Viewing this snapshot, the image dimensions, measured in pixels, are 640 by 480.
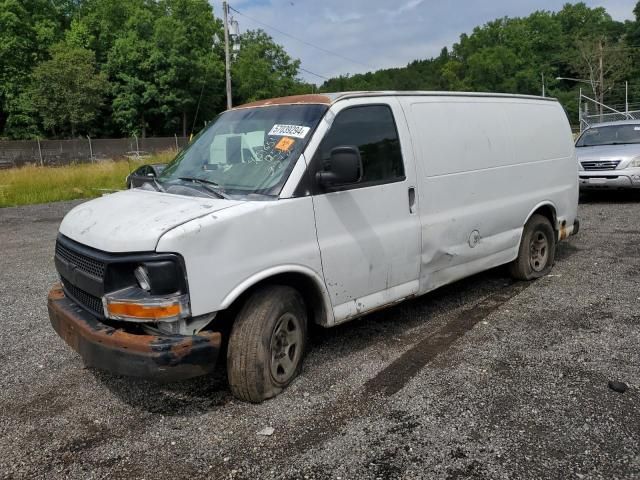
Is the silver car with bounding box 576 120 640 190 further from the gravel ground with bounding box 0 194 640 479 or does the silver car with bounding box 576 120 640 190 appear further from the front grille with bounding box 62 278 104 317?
the front grille with bounding box 62 278 104 317

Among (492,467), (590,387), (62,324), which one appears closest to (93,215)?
(62,324)

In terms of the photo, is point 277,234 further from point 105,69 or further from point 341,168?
point 105,69

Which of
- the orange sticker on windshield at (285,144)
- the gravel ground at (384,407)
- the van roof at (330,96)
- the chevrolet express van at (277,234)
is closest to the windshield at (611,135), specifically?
the gravel ground at (384,407)

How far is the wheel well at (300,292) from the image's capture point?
11.7 ft

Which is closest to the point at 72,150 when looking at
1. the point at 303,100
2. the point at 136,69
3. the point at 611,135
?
the point at 136,69

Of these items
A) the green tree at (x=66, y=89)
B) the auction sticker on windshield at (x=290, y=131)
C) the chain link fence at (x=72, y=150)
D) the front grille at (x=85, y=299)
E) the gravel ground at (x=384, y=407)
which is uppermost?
the green tree at (x=66, y=89)

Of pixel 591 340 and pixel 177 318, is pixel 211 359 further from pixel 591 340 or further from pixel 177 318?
pixel 591 340

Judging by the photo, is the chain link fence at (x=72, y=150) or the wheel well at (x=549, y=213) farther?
the chain link fence at (x=72, y=150)

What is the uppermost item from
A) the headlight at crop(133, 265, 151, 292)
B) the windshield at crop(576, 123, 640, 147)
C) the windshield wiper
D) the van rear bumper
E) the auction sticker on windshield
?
the auction sticker on windshield

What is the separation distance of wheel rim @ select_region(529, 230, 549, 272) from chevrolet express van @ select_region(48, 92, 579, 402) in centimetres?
103

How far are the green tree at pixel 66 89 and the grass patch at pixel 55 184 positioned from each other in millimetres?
26977

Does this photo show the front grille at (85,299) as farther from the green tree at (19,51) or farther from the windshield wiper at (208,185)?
the green tree at (19,51)

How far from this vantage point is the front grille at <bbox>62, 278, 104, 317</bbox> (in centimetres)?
344

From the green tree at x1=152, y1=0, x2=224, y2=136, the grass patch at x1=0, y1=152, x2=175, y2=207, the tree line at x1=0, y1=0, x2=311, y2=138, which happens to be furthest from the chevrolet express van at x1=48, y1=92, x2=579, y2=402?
the tree line at x1=0, y1=0, x2=311, y2=138
